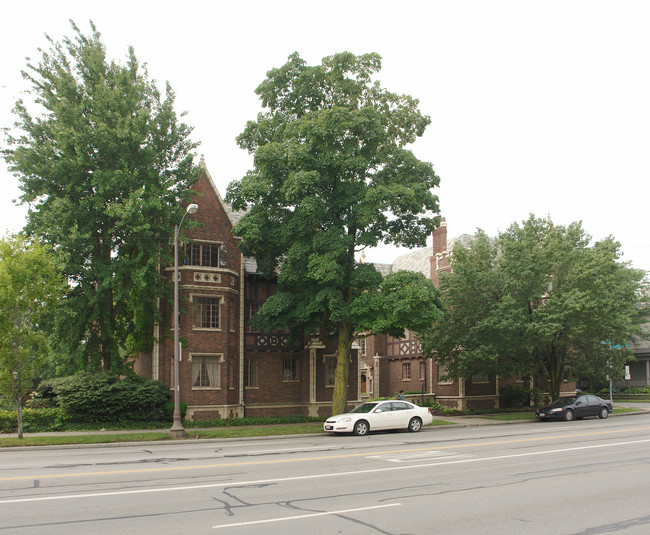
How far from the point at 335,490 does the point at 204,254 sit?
66.6 feet

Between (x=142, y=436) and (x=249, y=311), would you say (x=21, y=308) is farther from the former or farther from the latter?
(x=249, y=311)

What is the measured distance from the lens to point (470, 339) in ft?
102

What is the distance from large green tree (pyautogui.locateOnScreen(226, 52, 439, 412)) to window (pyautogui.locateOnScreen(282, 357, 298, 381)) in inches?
162

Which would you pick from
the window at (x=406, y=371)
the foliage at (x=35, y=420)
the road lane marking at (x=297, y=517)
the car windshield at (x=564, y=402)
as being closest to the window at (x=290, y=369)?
the foliage at (x=35, y=420)

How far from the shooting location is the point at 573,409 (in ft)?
98.7

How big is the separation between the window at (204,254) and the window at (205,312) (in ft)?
5.76

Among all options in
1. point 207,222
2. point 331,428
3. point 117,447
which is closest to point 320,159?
point 207,222

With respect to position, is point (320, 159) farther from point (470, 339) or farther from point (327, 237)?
point (470, 339)

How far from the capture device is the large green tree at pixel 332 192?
25031 millimetres

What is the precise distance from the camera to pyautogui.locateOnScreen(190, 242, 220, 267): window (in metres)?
29.1

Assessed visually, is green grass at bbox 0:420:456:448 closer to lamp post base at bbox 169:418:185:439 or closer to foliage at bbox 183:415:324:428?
lamp post base at bbox 169:418:185:439

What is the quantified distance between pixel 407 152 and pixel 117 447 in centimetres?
1707

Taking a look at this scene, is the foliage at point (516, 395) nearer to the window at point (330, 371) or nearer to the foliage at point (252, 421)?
the window at point (330, 371)

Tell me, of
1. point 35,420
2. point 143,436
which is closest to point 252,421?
point 143,436
